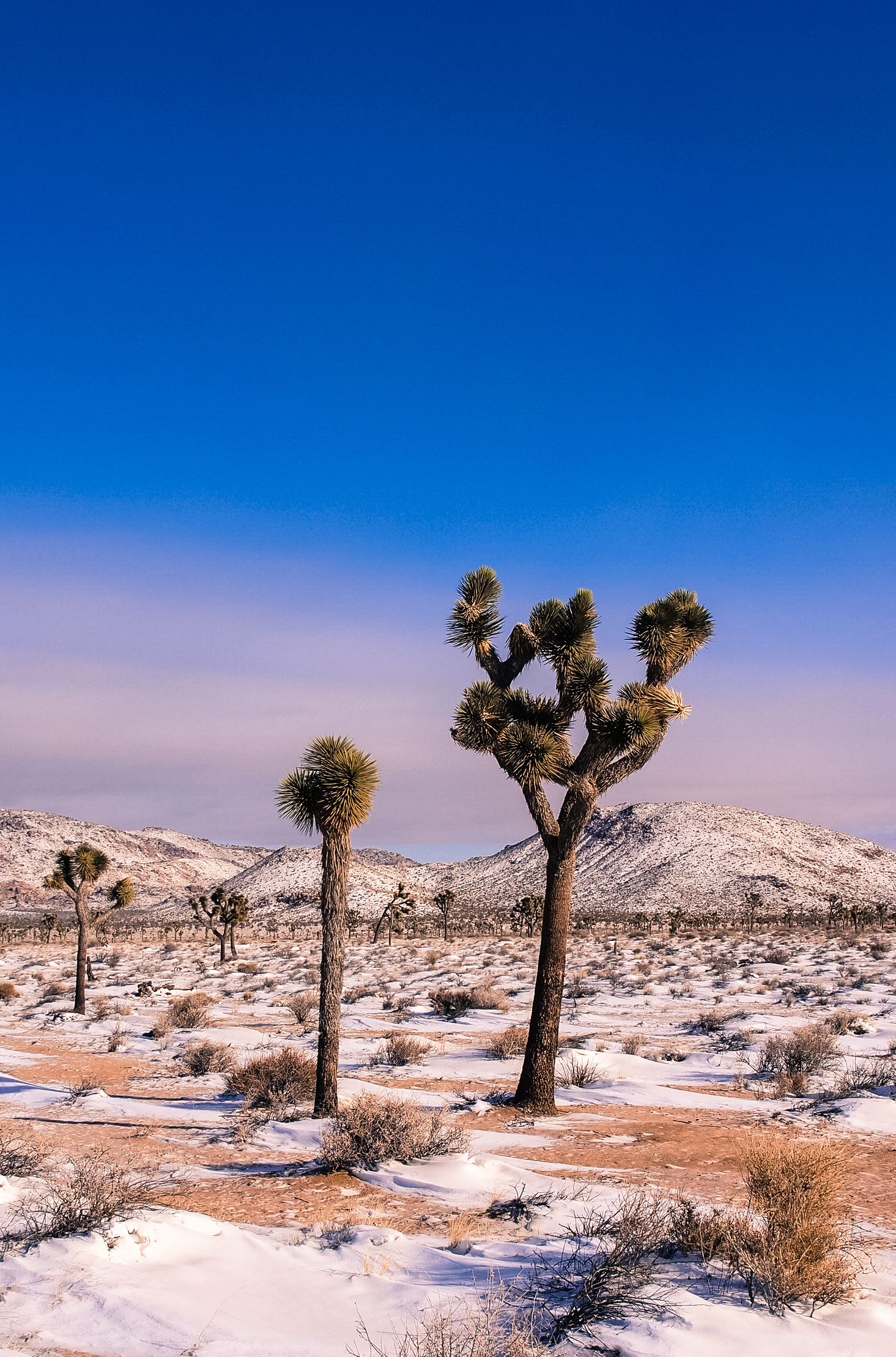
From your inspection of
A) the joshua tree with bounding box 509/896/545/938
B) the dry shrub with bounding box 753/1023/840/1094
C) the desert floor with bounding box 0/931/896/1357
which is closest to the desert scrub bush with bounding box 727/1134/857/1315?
the desert floor with bounding box 0/931/896/1357

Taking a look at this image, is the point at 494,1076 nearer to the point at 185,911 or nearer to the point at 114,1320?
the point at 114,1320

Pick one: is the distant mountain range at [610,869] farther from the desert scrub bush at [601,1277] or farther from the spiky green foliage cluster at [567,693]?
the desert scrub bush at [601,1277]

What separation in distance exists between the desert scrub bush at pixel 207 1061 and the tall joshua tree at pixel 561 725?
6.55 m

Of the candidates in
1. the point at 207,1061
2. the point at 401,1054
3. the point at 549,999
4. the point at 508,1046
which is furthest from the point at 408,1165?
the point at 508,1046

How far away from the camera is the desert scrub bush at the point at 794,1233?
19.0 feet

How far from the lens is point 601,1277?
5.76 metres

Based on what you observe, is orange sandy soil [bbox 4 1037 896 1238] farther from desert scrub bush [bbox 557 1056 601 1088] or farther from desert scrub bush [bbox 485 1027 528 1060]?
desert scrub bush [bbox 485 1027 528 1060]

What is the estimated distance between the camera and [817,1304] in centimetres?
574

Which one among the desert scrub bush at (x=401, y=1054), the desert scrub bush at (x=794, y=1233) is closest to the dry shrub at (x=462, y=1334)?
the desert scrub bush at (x=794, y=1233)

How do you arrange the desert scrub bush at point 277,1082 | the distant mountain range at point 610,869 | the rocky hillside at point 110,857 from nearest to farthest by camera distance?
the desert scrub bush at point 277,1082 < the distant mountain range at point 610,869 < the rocky hillside at point 110,857

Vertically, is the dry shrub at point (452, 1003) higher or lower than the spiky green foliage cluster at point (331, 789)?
lower

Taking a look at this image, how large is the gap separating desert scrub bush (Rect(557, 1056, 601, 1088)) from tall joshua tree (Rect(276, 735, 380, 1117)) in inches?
191

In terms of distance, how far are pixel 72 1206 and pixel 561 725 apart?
928 centimetres

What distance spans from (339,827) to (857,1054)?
11.3 meters
